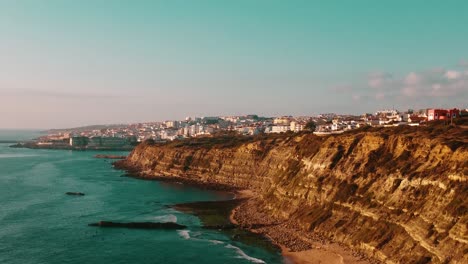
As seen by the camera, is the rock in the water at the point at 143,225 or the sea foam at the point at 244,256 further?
the rock in the water at the point at 143,225

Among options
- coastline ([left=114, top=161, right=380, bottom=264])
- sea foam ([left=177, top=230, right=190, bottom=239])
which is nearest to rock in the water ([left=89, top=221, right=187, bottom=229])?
sea foam ([left=177, top=230, right=190, bottom=239])

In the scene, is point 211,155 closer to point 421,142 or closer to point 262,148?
point 262,148

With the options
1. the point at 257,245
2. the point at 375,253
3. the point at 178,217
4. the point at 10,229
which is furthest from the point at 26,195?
the point at 375,253

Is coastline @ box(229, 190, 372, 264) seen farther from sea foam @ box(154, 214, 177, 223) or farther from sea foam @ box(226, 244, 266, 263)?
sea foam @ box(154, 214, 177, 223)

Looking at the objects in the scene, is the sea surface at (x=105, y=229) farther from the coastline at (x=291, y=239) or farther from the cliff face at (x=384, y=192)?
the cliff face at (x=384, y=192)

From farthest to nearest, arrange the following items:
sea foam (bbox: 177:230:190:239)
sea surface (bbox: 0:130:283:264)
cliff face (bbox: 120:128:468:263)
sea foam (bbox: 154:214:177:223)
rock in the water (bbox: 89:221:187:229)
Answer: sea foam (bbox: 154:214:177:223) < rock in the water (bbox: 89:221:187:229) < sea foam (bbox: 177:230:190:239) < sea surface (bbox: 0:130:283:264) < cliff face (bbox: 120:128:468:263)

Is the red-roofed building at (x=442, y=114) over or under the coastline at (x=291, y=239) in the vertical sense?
over

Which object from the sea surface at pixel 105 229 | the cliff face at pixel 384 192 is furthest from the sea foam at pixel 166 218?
the cliff face at pixel 384 192
